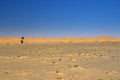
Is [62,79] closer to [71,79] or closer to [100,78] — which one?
[71,79]

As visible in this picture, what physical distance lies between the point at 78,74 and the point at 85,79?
2054 mm

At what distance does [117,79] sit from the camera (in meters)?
17.9

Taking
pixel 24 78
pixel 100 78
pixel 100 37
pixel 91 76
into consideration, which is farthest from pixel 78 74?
pixel 100 37

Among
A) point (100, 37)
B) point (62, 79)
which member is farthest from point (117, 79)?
point (100, 37)

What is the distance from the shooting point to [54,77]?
18.8 m

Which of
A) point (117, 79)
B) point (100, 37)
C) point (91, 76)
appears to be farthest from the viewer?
point (100, 37)

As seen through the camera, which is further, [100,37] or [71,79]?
[100,37]

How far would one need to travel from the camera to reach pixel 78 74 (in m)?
20.3

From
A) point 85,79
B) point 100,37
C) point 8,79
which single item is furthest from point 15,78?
point 100,37

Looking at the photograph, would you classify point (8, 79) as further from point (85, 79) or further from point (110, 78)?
point (110, 78)

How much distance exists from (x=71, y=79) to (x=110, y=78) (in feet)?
7.71

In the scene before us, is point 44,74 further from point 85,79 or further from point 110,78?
point 110,78

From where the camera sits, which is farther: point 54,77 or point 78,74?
point 78,74

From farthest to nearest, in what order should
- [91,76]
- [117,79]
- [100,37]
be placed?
[100,37] → [91,76] → [117,79]
